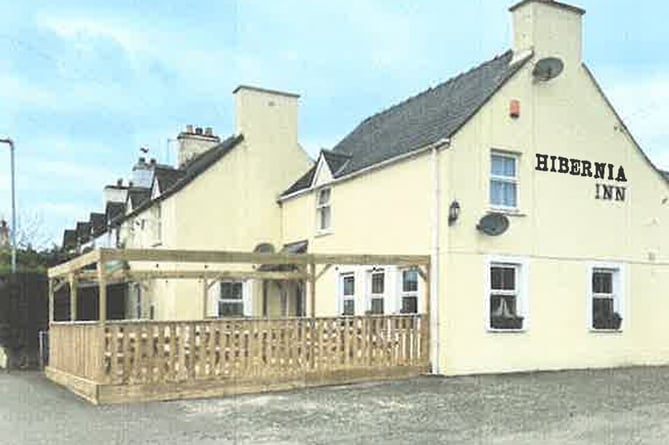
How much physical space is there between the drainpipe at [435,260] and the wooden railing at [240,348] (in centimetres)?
21

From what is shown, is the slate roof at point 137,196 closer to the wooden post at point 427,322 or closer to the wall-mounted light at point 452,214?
the wooden post at point 427,322

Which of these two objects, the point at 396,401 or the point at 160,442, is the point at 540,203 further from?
the point at 160,442

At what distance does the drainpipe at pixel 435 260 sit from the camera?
1633 cm

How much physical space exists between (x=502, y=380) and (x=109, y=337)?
7473mm

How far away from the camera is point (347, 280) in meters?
20.1

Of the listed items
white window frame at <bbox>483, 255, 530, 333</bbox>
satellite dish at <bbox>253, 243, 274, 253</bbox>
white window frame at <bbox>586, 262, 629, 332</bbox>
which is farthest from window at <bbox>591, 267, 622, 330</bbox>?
satellite dish at <bbox>253, 243, 274, 253</bbox>

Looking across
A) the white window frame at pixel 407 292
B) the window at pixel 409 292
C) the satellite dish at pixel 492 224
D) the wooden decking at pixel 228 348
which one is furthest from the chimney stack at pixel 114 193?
the satellite dish at pixel 492 224

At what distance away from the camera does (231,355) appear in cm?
1415

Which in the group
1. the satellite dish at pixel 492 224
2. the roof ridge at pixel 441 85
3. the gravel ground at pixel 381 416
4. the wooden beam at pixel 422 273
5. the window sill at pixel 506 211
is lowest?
the gravel ground at pixel 381 416

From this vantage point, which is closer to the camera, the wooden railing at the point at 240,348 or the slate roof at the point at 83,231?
the wooden railing at the point at 240,348

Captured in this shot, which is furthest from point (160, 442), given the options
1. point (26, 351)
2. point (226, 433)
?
point (26, 351)

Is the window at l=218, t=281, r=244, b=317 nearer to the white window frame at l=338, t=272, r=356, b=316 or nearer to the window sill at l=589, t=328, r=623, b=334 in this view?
the white window frame at l=338, t=272, r=356, b=316

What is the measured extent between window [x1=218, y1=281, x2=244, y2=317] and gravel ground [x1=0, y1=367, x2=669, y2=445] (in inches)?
338

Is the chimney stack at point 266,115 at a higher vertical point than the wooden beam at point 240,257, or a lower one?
higher
